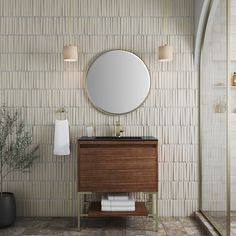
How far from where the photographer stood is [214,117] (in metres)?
4.20

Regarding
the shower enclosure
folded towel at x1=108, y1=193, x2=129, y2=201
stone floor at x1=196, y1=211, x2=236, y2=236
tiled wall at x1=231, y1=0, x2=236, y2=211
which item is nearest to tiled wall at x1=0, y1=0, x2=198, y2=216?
the shower enclosure

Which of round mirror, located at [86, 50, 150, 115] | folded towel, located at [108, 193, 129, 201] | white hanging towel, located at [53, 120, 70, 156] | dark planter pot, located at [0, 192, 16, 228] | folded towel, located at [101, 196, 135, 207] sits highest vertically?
round mirror, located at [86, 50, 150, 115]

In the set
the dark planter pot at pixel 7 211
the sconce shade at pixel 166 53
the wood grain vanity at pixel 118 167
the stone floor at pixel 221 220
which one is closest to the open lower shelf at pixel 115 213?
the wood grain vanity at pixel 118 167

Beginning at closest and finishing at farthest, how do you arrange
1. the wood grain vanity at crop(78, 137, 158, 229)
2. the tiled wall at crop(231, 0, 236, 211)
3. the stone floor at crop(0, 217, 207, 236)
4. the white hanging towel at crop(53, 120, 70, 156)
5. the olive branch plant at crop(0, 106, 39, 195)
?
1. the tiled wall at crop(231, 0, 236, 211)
2. the stone floor at crop(0, 217, 207, 236)
3. the wood grain vanity at crop(78, 137, 158, 229)
4. the white hanging towel at crop(53, 120, 70, 156)
5. the olive branch plant at crop(0, 106, 39, 195)

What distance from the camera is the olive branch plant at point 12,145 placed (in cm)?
489

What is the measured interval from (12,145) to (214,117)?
2.33 metres

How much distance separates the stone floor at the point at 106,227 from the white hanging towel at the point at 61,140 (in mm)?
796

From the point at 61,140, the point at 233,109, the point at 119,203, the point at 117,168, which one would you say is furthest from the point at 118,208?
the point at 233,109

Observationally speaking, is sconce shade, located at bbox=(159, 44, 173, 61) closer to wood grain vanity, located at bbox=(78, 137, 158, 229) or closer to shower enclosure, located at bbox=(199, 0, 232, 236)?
shower enclosure, located at bbox=(199, 0, 232, 236)

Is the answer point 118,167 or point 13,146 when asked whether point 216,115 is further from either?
point 13,146

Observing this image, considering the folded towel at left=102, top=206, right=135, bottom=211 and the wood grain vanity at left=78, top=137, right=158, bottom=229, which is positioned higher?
the wood grain vanity at left=78, top=137, right=158, bottom=229

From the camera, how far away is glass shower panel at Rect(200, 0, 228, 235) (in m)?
3.86

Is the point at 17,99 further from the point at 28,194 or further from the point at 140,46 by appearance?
the point at 140,46

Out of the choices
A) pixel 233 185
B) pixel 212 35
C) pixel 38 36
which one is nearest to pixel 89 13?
pixel 38 36
